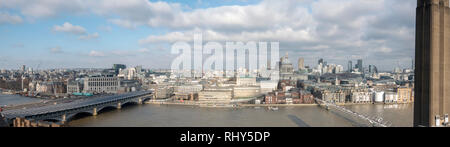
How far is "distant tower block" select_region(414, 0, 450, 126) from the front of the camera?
3.78 meters

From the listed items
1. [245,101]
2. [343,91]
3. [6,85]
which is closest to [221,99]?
[245,101]

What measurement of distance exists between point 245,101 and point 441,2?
8503 millimetres

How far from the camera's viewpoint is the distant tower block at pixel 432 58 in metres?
3.78

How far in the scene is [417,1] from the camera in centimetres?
397

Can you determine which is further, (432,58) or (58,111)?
(58,111)

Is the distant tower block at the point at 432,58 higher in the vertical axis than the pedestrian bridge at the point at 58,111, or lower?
higher

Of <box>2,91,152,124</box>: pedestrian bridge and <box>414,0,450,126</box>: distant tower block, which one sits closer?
<box>414,0,450,126</box>: distant tower block

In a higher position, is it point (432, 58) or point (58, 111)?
point (432, 58)

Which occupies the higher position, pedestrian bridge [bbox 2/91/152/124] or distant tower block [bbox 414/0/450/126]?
distant tower block [bbox 414/0/450/126]

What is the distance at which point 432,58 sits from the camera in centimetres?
380

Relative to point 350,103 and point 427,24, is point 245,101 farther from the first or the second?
point 427,24

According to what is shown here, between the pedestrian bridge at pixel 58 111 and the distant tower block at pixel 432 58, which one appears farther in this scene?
the pedestrian bridge at pixel 58 111
